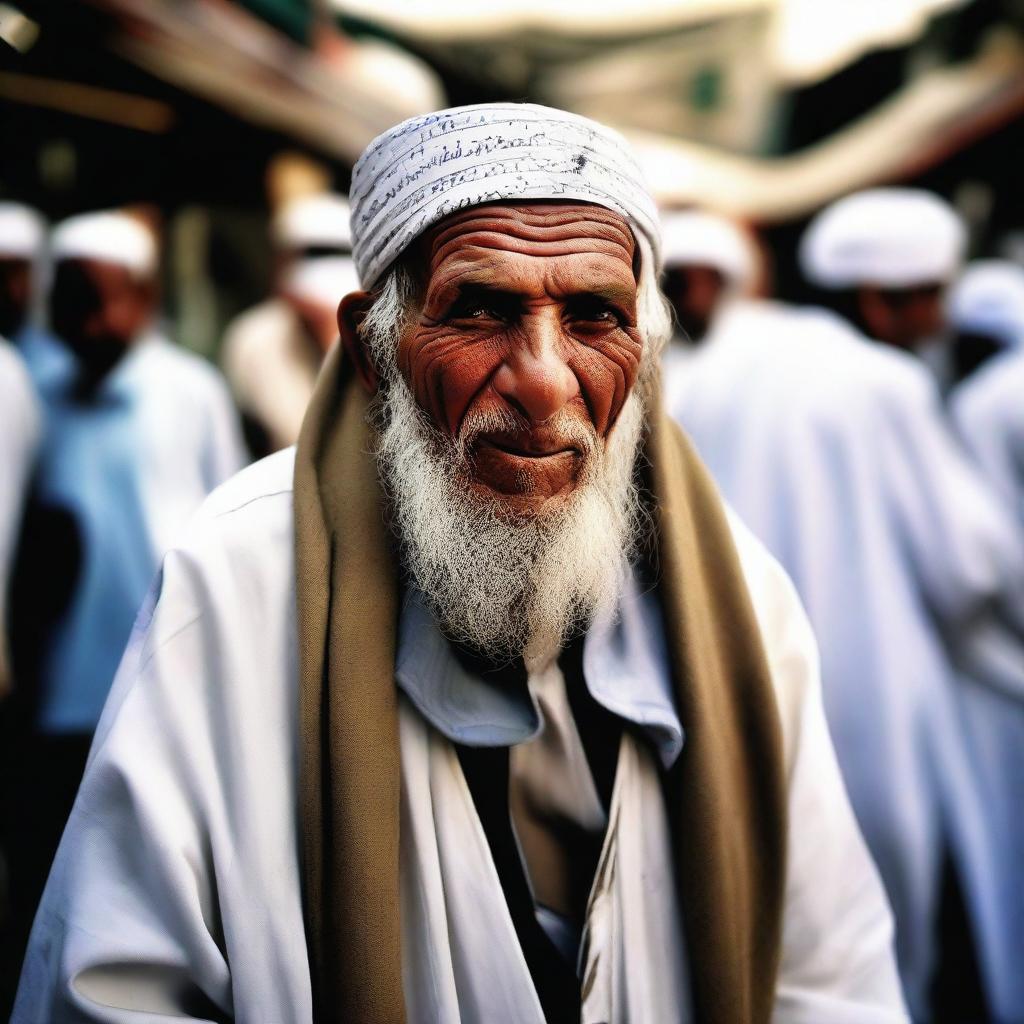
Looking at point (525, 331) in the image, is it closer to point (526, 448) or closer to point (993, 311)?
point (526, 448)

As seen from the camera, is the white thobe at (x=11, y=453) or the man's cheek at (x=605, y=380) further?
the white thobe at (x=11, y=453)

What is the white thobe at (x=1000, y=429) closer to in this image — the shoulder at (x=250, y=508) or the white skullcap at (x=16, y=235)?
the shoulder at (x=250, y=508)

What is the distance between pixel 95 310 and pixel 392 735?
10.7 ft

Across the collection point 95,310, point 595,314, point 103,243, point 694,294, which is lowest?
point 595,314

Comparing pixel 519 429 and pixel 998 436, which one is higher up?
pixel 998 436

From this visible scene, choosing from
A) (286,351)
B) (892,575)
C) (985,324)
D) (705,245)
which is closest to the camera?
(892,575)

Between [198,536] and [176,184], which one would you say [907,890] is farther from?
[176,184]

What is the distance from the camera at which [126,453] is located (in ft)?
12.3

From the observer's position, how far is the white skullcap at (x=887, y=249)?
3.83 meters

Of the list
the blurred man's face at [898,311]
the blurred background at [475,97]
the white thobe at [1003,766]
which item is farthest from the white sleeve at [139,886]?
the blurred man's face at [898,311]

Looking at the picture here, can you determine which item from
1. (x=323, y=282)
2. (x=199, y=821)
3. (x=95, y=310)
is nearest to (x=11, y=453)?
(x=95, y=310)

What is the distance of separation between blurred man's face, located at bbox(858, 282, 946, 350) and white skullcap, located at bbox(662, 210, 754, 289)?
6.64 ft

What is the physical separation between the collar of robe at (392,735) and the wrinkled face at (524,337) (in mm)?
205

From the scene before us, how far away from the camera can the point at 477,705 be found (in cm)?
159
